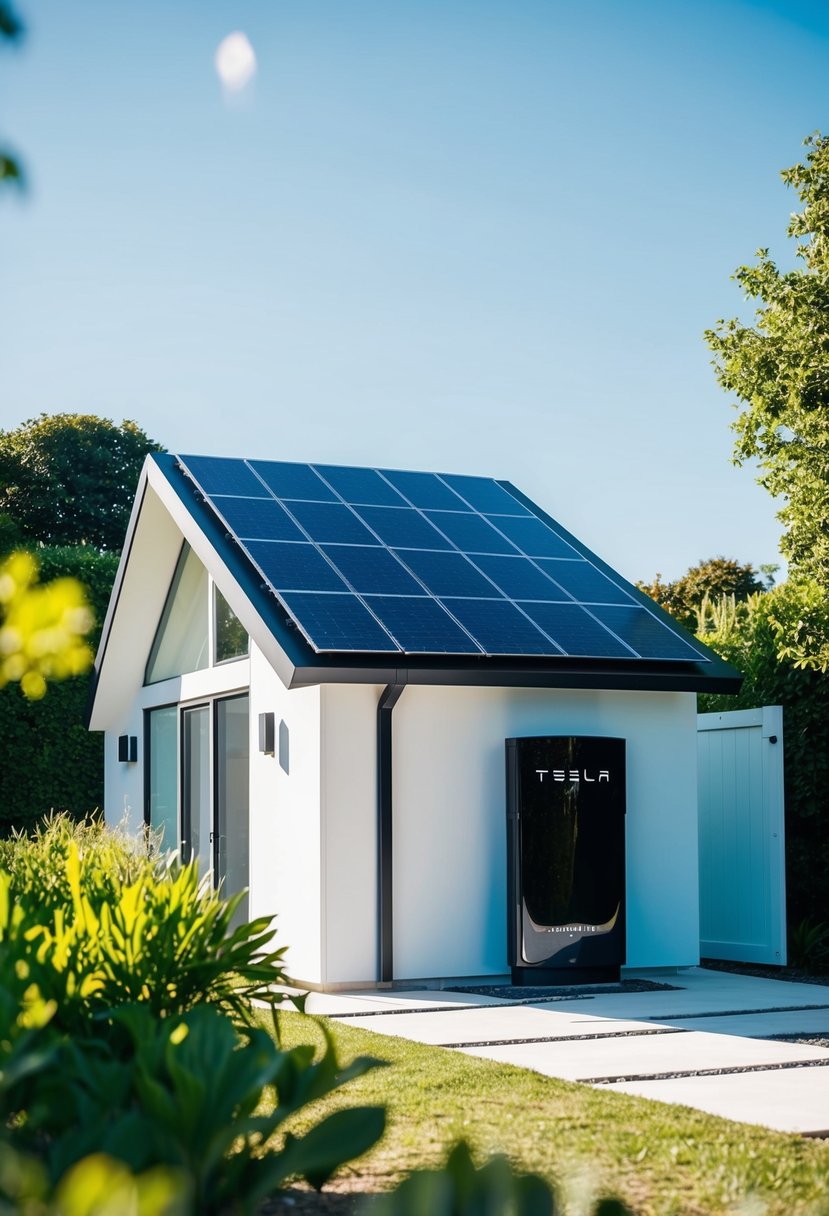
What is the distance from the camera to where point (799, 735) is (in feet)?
41.3

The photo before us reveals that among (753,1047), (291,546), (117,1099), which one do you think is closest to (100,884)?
(117,1099)

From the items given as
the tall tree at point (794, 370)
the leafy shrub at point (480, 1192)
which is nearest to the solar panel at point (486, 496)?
the tall tree at point (794, 370)

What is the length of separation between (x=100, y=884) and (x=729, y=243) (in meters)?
12.0

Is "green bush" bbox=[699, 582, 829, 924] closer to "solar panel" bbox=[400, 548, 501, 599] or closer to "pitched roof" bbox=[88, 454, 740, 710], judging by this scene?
"pitched roof" bbox=[88, 454, 740, 710]

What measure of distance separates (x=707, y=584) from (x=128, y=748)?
26.8 metres

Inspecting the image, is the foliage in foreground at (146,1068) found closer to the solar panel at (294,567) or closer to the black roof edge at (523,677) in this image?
the black roof edge at (523,677)

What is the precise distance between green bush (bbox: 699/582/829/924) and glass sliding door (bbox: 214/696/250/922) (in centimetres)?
477

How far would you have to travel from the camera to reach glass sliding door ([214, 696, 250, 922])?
13039 millimetres

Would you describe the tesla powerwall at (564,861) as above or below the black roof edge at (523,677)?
below

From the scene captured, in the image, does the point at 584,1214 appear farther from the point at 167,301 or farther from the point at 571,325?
the point at 571,325

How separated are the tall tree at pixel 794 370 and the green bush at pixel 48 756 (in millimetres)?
9724

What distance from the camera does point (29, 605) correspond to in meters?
2.25

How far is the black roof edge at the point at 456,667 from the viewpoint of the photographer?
10.6 meters

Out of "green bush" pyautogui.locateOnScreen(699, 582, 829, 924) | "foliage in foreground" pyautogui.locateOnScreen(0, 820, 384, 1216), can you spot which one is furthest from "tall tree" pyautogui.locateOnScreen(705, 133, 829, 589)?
"foliage in foreground" pyautogui.locateOnScreen(0, 820, 384, 1216)
